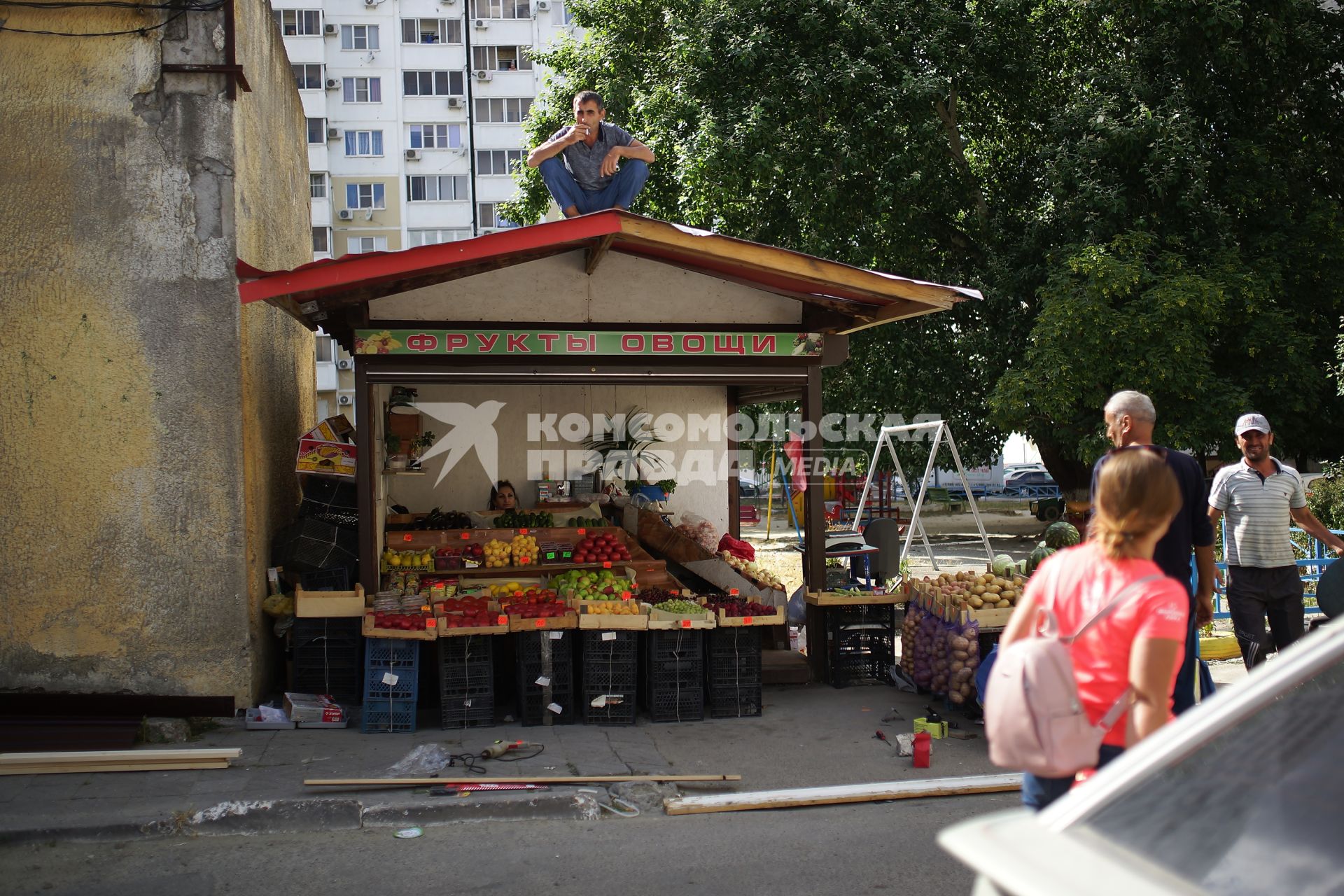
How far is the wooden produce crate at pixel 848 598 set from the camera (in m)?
9.08

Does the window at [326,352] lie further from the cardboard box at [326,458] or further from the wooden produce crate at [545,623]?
the wooden produce crate at [545,623]

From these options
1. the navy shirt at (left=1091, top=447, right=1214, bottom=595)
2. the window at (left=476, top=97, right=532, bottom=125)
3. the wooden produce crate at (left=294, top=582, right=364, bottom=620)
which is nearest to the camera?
the navy shirt at (left=1091, top=447, right=1214, bottom=595)

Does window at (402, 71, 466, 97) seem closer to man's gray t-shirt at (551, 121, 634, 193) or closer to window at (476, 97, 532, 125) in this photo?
window at (476, 97, 532, 125)

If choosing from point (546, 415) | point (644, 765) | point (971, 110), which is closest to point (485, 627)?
point (644, 765)

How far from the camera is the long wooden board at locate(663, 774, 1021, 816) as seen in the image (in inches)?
245

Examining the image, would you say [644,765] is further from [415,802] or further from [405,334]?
[405,334]

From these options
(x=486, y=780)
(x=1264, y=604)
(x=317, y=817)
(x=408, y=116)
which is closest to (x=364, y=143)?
(x=408, y=116)

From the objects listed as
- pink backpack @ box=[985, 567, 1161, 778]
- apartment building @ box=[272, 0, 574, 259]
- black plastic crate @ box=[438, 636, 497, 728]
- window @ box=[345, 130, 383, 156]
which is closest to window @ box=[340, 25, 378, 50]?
apartment building @ box=[272, 0, 574, 259]

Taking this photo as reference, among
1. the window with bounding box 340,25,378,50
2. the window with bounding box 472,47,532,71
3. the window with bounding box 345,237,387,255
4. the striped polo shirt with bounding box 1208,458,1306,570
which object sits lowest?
the striped polo shirt with bounding box 1208,458,1306,570

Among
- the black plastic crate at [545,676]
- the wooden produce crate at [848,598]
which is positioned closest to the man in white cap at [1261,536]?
the wooden produce crate at [848,598]

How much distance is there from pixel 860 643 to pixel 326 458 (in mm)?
4916

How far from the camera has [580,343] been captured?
348 inches

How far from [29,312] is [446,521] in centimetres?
440

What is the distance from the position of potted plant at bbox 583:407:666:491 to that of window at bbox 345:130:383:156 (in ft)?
125
